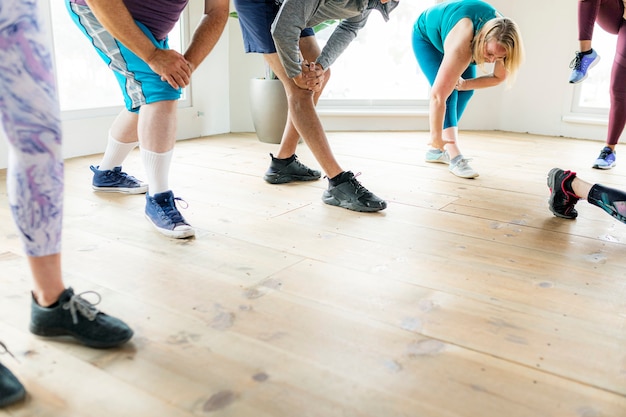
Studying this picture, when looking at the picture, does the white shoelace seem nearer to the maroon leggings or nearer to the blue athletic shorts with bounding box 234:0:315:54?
the blue athletic shorts with bounding box 234:0:315:54

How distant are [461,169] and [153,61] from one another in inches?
63.0

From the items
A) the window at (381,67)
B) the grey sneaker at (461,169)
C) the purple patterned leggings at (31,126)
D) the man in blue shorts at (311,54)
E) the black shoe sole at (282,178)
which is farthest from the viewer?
the window at (381,67)

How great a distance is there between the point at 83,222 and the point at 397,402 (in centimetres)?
131

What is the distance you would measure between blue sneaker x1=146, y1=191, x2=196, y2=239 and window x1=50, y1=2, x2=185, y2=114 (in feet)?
4.74

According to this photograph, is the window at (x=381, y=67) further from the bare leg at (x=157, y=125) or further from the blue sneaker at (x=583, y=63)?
the bare leg at (x=157, y=125)

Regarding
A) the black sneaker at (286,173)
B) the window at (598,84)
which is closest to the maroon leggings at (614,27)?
the window at (598,84)

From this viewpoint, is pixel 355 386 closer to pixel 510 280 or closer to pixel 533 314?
pixel 533 314

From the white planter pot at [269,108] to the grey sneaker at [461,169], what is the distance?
1190mm

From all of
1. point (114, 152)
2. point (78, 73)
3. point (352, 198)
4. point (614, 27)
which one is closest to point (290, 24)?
point (352, 198)

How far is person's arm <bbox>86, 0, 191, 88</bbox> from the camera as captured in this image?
5.19ft

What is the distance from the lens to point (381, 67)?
4.27 metres

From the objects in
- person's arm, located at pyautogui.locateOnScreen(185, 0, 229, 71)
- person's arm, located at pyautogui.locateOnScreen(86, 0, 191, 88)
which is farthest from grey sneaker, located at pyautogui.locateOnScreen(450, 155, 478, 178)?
person's arm, located at pyautogui.locateOnScreen(86, 0, 191, 88)

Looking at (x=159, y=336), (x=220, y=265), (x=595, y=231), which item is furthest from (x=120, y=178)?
(x=595, y=231)

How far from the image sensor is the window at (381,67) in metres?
4.19
